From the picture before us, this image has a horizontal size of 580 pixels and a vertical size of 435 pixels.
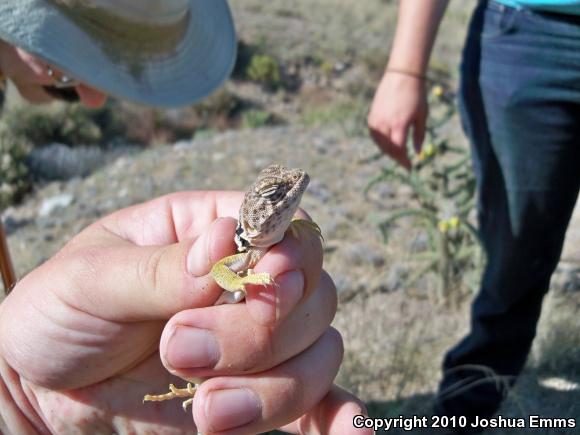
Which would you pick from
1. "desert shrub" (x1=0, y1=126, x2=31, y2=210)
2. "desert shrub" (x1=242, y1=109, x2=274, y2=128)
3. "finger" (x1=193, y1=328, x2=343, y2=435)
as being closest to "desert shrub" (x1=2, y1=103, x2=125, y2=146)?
"desert shrub" (x1=0, y1=126, x2=31, y2=210)

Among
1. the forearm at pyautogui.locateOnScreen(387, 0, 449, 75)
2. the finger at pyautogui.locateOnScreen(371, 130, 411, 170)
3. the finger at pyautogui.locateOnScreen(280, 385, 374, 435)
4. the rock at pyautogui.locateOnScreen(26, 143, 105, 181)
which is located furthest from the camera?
the rock at pyautogui.locateOnScreen(26, 143, 105, 181)

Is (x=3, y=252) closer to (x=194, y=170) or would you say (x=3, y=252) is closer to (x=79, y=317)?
(x=79, y=317)

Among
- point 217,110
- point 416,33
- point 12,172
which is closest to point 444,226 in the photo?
point 416,33

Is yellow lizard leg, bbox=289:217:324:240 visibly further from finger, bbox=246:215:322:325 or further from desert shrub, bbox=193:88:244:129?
desert shrub, bbox=193:88:244:129

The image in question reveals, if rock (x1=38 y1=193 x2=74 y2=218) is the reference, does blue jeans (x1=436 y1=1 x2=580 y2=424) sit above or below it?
above

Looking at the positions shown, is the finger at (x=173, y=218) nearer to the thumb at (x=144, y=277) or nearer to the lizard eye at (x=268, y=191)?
the thumb at (x=144, y=277)
